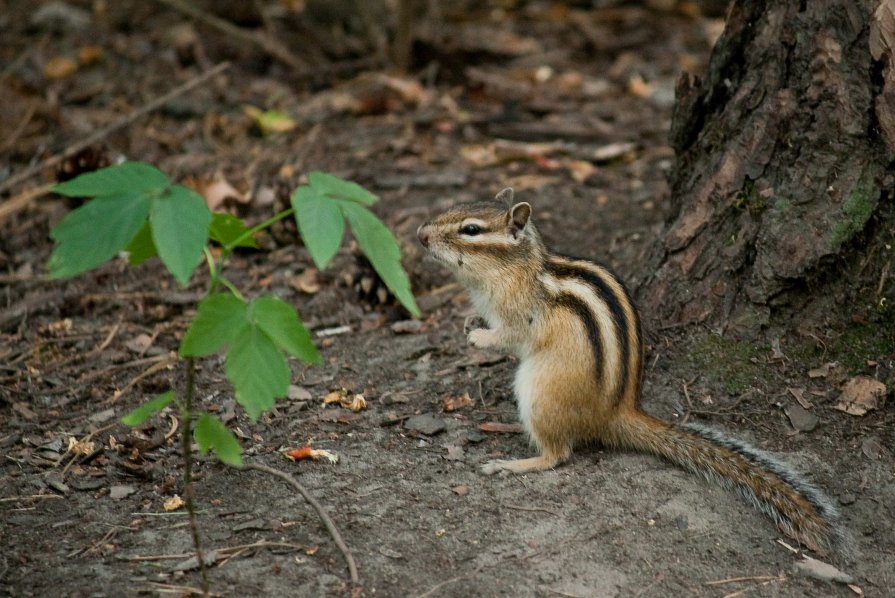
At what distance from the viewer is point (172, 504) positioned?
3.79 metres

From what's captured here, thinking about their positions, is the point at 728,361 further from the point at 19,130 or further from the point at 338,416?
the point at 19,130

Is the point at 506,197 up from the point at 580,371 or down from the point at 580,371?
up

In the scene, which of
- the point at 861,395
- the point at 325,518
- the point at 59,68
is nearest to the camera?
the point at 325,518

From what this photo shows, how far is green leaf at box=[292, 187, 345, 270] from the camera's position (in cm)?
252

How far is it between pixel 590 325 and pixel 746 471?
83cm

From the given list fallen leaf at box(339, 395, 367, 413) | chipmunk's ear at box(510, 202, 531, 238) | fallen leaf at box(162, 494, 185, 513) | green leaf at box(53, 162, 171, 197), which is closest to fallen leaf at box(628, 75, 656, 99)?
chipmunk's ear at box(510, 202, 531, 238)

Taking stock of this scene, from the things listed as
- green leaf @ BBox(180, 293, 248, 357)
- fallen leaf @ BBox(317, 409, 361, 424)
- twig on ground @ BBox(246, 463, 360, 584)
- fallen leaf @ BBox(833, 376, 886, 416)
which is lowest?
fallen leaf @ BBox(317, 409, 361, 424)

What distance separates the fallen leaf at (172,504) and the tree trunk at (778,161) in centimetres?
232

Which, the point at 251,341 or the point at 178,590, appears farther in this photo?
the point at 178,590

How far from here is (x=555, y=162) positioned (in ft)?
24.2

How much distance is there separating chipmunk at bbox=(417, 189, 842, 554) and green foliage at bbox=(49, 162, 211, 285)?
2.03m

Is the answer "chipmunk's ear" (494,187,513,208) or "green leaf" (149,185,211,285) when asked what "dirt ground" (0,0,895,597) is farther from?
"green leaf" (149,185,211,285)

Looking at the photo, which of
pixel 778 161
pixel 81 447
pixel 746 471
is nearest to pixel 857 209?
pixel 778 161

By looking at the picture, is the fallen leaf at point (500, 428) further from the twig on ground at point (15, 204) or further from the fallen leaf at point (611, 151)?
the twig on ground at point (15, 204)
